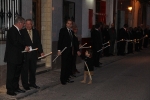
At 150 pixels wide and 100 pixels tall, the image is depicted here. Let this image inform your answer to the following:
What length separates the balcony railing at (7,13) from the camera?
404 inches

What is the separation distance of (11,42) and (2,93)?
1.50 metres

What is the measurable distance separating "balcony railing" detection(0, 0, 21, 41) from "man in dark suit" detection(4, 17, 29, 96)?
1627 millimetres

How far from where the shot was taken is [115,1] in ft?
77.4

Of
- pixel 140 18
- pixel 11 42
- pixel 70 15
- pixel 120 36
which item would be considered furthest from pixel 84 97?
pixel 140 18

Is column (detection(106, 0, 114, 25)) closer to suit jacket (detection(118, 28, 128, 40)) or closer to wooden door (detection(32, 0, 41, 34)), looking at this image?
suit jacket (detection(118, 28, 128, 40))

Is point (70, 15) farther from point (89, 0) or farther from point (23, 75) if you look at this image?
point (23, 75)

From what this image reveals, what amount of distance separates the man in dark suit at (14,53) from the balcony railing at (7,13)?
1.63 m

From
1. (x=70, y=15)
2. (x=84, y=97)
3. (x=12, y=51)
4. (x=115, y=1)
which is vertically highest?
(x=115, y=1)

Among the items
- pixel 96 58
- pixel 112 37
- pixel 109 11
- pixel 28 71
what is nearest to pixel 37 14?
pixel 96 58

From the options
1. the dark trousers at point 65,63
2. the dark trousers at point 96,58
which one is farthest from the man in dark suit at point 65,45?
the dark trousers at point 96,58

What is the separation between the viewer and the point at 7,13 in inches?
411

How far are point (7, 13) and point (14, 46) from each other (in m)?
2.22

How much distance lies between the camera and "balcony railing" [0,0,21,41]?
33.7 ft

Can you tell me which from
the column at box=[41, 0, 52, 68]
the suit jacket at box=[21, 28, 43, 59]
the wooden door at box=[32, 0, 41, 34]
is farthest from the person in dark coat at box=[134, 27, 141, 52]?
the suit jacket at box=[21, 28, 43, 59]
